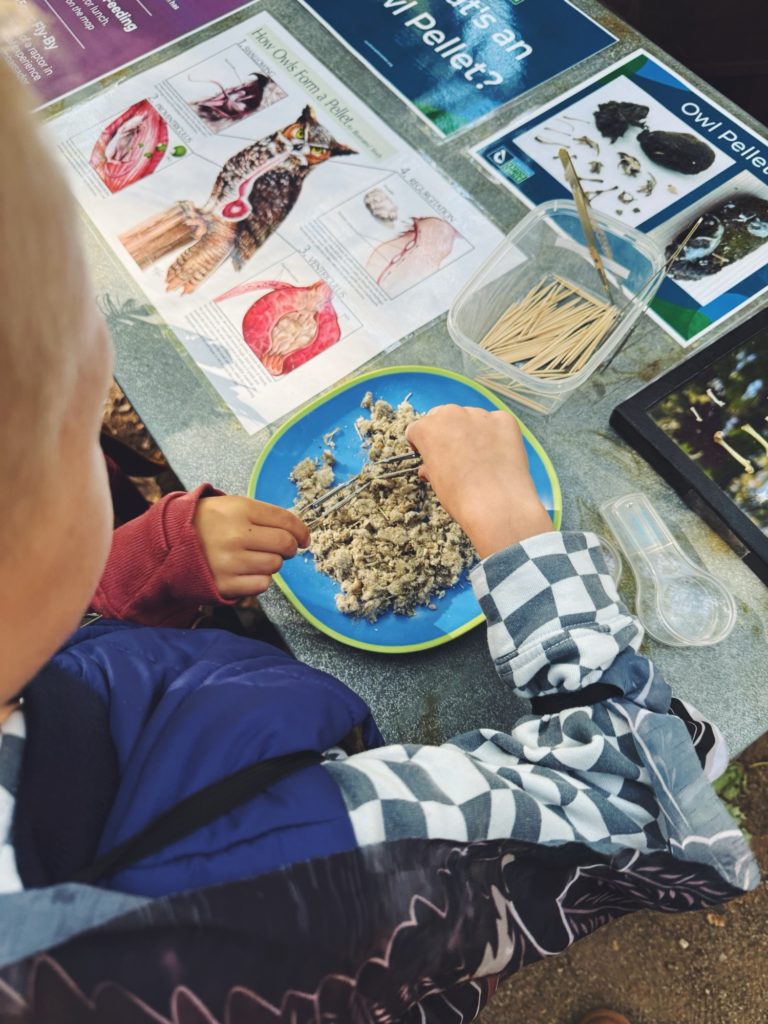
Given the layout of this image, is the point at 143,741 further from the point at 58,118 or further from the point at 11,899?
the point at 58,118

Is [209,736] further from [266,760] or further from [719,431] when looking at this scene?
[719,431]

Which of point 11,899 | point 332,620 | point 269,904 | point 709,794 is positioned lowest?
point 709,794

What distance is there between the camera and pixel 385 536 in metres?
0.84

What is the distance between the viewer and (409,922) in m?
0.54

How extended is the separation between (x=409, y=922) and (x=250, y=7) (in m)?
1.29

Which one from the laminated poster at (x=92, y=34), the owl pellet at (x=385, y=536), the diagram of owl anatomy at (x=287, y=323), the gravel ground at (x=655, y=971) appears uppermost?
the laminated poster at (x=92, y=34)

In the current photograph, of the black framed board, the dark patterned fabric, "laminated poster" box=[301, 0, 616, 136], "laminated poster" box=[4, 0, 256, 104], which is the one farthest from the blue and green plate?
"laminated poster" box=[4, 0, 256, 104]

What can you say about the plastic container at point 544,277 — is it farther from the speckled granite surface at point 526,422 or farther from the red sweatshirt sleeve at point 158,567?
the red sweatshirt sleeve at point 158,567

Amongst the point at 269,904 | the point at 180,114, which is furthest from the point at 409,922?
the point at 180,114

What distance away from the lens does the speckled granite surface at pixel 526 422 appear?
2.59ft

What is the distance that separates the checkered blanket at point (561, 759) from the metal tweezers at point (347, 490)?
17cm

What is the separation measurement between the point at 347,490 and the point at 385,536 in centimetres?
8

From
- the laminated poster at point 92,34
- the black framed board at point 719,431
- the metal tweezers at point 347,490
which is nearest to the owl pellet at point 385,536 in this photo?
the metal tweezers at point 347,490

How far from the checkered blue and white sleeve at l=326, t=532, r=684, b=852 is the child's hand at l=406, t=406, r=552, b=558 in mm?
42
